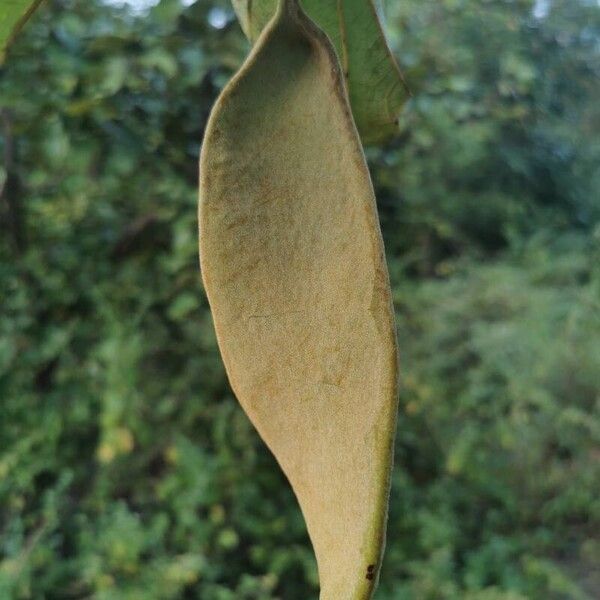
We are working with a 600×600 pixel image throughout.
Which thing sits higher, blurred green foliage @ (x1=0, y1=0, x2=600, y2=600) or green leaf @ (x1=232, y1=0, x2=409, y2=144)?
green leaf @ (x1=232, y1=0, x2=409, y2=144)

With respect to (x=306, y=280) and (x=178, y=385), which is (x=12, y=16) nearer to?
(x=306, y=280)

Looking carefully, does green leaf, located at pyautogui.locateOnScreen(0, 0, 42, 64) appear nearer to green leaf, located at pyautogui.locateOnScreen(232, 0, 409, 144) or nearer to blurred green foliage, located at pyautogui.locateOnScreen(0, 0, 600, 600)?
green leaf, located at pyautogui.locateOnScreen(232, 0, 409, 144)

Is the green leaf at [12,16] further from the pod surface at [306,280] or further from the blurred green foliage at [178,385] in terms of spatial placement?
the blurred green foliage at [178,385]

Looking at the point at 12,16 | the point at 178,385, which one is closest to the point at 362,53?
the point at 12,16

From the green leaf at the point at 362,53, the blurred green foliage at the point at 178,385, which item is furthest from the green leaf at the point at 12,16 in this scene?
the blurred green foliage at the point at 178,385

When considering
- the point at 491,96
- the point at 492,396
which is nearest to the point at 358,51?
the point at 492,396

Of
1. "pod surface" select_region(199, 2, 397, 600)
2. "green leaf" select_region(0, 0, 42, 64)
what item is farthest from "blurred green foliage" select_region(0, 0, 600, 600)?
"pod surface" select_region(199, 2, 397, 600)

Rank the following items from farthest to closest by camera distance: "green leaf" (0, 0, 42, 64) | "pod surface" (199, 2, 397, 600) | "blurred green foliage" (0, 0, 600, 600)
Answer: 1. "blurred green foliage" (0, 0, 600, 600)
2. "green leaf" (0, 0, 42, 64)
3. "pod surface" (199, 2, 397, 600)
